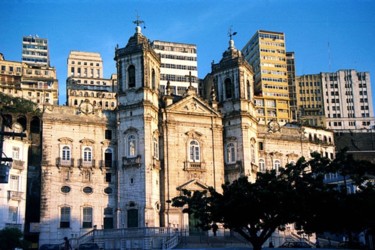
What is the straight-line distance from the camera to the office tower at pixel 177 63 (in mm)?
106062

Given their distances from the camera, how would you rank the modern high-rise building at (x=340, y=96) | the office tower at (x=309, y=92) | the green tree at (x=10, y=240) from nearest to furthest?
the green tree at (x=10, y=240) → the office tower at (x=309, y=92) → the modern high-rise building at (x=340, y=96)

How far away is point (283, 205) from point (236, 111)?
2669 centimetres

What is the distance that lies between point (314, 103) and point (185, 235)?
248 feet

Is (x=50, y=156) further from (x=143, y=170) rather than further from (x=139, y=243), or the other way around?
(x=139, y=243)

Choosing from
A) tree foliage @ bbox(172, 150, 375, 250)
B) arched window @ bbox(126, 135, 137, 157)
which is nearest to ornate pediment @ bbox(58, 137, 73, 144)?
arched window @ bbox(126, 135, 137, 157)

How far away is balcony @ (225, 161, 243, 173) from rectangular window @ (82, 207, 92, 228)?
16241mm

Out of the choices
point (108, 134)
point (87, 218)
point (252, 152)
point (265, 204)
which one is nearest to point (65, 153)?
point (108, 134)

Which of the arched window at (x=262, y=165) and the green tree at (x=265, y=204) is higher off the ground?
the arched window at (x=262, y=165)

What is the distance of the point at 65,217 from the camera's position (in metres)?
55.1

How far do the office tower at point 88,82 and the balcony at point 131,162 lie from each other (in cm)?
5379

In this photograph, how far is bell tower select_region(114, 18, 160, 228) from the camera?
180ft

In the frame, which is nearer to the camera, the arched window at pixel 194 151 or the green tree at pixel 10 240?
the green tree at pixel 10 240

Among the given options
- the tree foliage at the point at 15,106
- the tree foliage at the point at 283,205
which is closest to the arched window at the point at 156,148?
the tree foliage at the point at 15,106

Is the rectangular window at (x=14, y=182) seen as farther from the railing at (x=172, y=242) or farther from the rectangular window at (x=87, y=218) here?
the railing at (x=172, y=242)
